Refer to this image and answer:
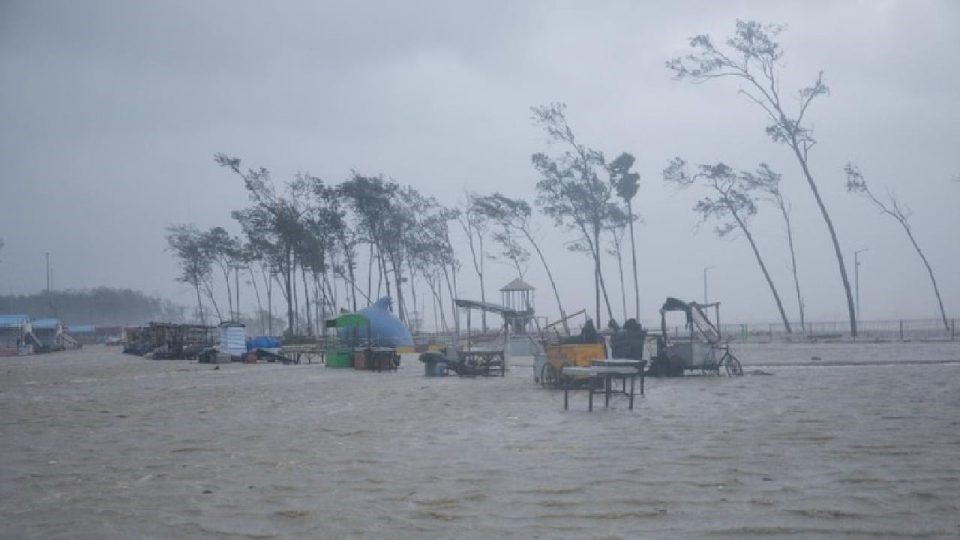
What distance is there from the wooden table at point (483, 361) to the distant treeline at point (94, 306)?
140m

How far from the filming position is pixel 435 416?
1302 centimetres

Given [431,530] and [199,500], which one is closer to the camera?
[431,530]

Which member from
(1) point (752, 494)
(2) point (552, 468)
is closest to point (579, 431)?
(2) point (552, 468)

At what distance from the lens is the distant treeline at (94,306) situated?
153875mm

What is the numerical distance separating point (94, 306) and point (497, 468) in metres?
168

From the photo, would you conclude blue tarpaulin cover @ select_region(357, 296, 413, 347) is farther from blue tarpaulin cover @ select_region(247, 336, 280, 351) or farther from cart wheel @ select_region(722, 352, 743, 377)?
cart wheel @ select_region(722, 352, 743, 377)

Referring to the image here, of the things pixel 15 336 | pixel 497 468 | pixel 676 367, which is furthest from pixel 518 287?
pixel 15 336

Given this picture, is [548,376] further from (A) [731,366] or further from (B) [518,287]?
(B) [518,287]

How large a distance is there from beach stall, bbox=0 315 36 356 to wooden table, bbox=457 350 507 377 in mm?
58012

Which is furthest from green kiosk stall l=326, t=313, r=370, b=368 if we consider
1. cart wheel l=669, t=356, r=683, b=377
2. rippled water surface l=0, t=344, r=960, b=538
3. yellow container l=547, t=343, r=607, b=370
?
rippled water surface l=0, t=344, r=960, b=538

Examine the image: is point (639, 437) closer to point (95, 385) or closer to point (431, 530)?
point (431, 530)

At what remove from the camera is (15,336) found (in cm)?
8031

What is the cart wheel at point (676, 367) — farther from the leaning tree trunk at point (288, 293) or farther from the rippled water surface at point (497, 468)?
the leaning tree trunk at point (288, 293)

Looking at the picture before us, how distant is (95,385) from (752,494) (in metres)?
20.6
